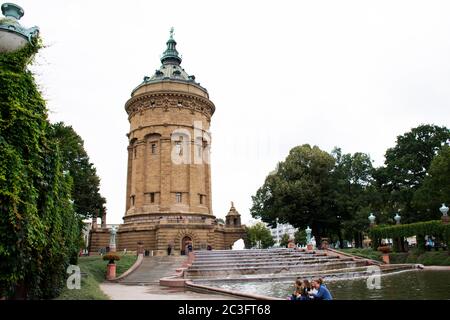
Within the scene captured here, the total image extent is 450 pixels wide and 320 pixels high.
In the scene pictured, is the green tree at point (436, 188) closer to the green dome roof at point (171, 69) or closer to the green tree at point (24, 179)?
the green dome roof at point (171, 69)

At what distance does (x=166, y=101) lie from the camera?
49250mm

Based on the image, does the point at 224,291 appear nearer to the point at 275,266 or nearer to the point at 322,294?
the point at 322,294

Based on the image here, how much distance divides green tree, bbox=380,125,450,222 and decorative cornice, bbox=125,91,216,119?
25.2 meters

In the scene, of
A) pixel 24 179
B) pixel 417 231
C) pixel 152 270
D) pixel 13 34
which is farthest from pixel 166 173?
pixel 24 179

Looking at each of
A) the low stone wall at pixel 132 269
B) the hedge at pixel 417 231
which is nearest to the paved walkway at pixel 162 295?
the low stone wall at pixel 132 269

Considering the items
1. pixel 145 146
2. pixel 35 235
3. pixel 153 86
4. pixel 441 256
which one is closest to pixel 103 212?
pixel 145 146

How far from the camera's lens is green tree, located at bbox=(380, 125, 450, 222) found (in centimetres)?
4831

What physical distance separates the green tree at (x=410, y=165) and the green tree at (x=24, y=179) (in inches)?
1800

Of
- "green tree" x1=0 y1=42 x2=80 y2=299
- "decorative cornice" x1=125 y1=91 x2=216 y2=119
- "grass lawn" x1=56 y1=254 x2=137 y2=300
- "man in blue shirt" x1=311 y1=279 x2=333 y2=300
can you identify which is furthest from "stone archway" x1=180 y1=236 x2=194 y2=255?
"man in blue shirt" x1=311 y1=279 x2=333 y2=300

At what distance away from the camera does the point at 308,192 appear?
4794cm

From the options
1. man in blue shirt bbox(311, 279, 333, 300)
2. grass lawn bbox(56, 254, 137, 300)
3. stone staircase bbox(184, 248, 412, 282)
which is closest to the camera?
man in blue shirt bbox(311, 279, 333, 300)

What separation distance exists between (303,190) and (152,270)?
24674mm

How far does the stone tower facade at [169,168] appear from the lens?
45250 millimetres

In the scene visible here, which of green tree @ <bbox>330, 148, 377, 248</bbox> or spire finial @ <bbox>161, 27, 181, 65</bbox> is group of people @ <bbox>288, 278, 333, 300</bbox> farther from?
spire finial @ <bbox>161, 27, 181, 65</bbox>
